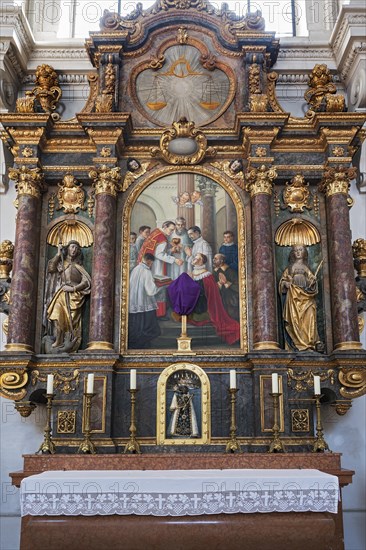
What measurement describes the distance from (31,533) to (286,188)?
5.68 metres

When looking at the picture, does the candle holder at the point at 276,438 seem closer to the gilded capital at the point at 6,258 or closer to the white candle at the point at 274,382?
the white candle at the point at 274,382

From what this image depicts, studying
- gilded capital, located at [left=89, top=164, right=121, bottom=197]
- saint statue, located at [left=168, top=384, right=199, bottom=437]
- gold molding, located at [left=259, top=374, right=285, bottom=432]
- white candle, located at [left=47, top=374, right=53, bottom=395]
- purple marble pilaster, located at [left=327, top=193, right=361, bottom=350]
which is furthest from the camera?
gilded capital, located at [left=89, top=164, right=121, bottom=197]

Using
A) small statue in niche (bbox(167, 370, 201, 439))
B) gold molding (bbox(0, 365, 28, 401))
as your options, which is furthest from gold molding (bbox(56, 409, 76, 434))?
small statue in niche (bbox(167, 370, 201, 439))

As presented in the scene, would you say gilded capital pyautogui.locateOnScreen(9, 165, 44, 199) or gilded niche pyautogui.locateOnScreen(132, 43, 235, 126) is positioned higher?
gilded niche pyautogui.locateOnScreen(132, 43, 235, 126)

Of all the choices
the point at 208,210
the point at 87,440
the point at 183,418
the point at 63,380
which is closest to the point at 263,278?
the point at 208,210

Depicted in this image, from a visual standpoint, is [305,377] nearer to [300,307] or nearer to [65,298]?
[300,307]

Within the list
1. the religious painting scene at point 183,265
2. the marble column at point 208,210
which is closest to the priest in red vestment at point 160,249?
the religious painting scene at point 183,265

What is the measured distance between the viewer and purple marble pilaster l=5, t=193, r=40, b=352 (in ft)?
30.0

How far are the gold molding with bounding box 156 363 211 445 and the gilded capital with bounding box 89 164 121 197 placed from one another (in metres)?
2.53

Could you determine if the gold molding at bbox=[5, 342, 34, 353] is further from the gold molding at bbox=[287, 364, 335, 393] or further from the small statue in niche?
the gold molding at bbox=[287, 364, 335, 393]

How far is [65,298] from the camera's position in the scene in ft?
31.1

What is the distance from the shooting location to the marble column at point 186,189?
9.86 m

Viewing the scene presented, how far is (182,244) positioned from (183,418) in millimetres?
2367

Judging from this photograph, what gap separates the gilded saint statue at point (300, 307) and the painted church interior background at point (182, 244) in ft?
0.07
